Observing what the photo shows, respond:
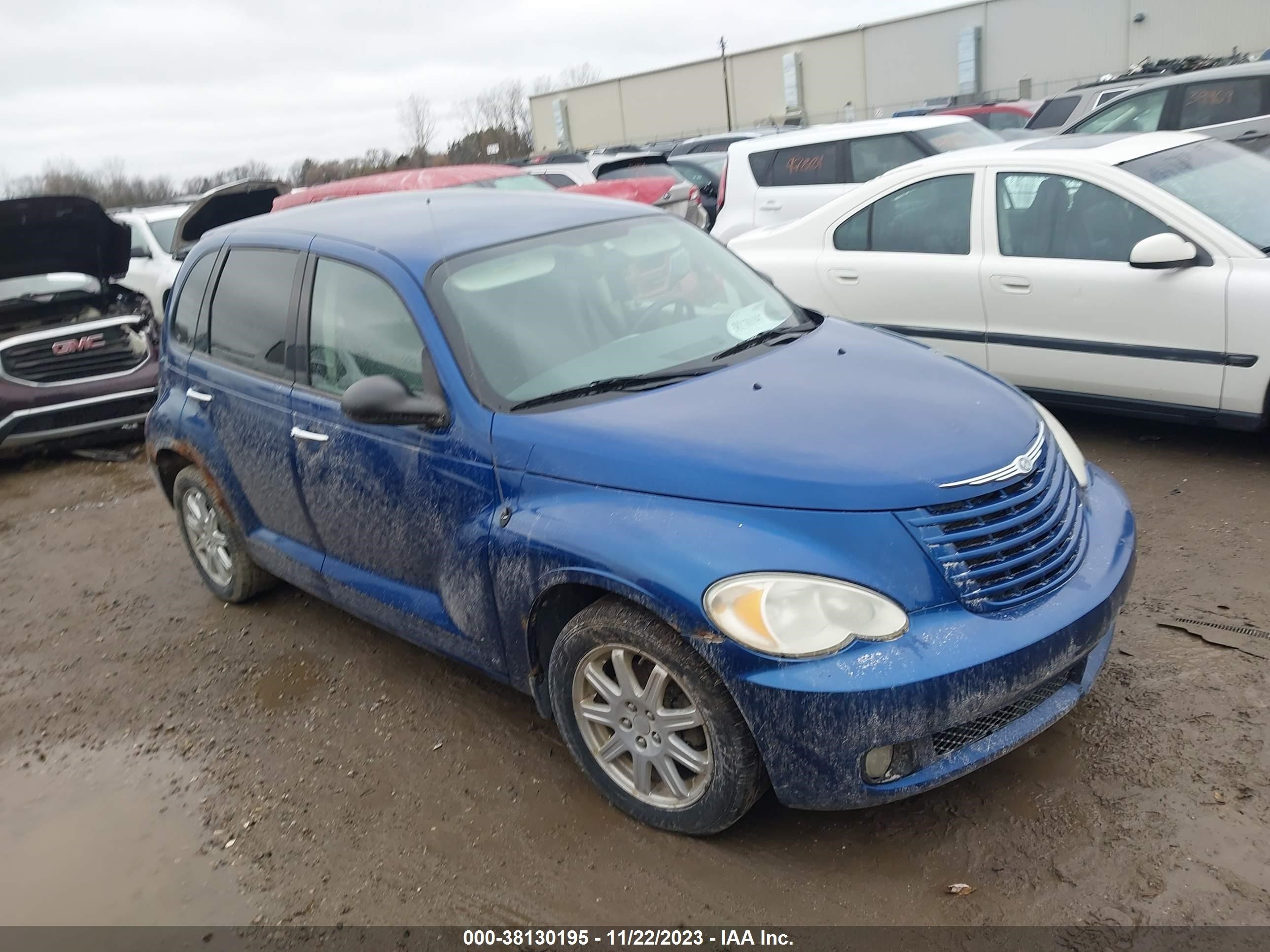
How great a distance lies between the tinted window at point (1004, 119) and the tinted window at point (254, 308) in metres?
19.5

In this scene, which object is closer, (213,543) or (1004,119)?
(213,543)

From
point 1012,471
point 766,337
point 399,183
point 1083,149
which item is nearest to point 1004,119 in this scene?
point 399,183

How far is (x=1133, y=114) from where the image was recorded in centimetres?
970

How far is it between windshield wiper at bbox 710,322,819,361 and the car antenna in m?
0.83

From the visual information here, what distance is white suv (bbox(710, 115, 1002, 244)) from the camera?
9844 millimetres

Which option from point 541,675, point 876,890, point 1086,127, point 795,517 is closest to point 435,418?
point 541,675

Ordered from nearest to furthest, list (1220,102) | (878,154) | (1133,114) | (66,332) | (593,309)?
1. (593,309)
2. (66,332)
3. (1220,102)
4. (1133,114)
5. (878,154)

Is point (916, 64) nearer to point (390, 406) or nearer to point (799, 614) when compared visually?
point (390, 406)

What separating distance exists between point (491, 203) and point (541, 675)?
6.66 ft

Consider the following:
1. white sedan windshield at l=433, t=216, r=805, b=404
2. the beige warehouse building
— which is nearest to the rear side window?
white sedan windshield at l=433, t=216, r=805, b=404

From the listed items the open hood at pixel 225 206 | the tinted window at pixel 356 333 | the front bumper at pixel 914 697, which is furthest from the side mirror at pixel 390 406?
the open hood at pixel 225 206

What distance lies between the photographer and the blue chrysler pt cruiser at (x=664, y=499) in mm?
2676

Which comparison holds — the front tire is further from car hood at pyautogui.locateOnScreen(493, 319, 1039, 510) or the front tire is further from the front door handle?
the front door handle

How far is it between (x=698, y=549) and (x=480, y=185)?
962cm
